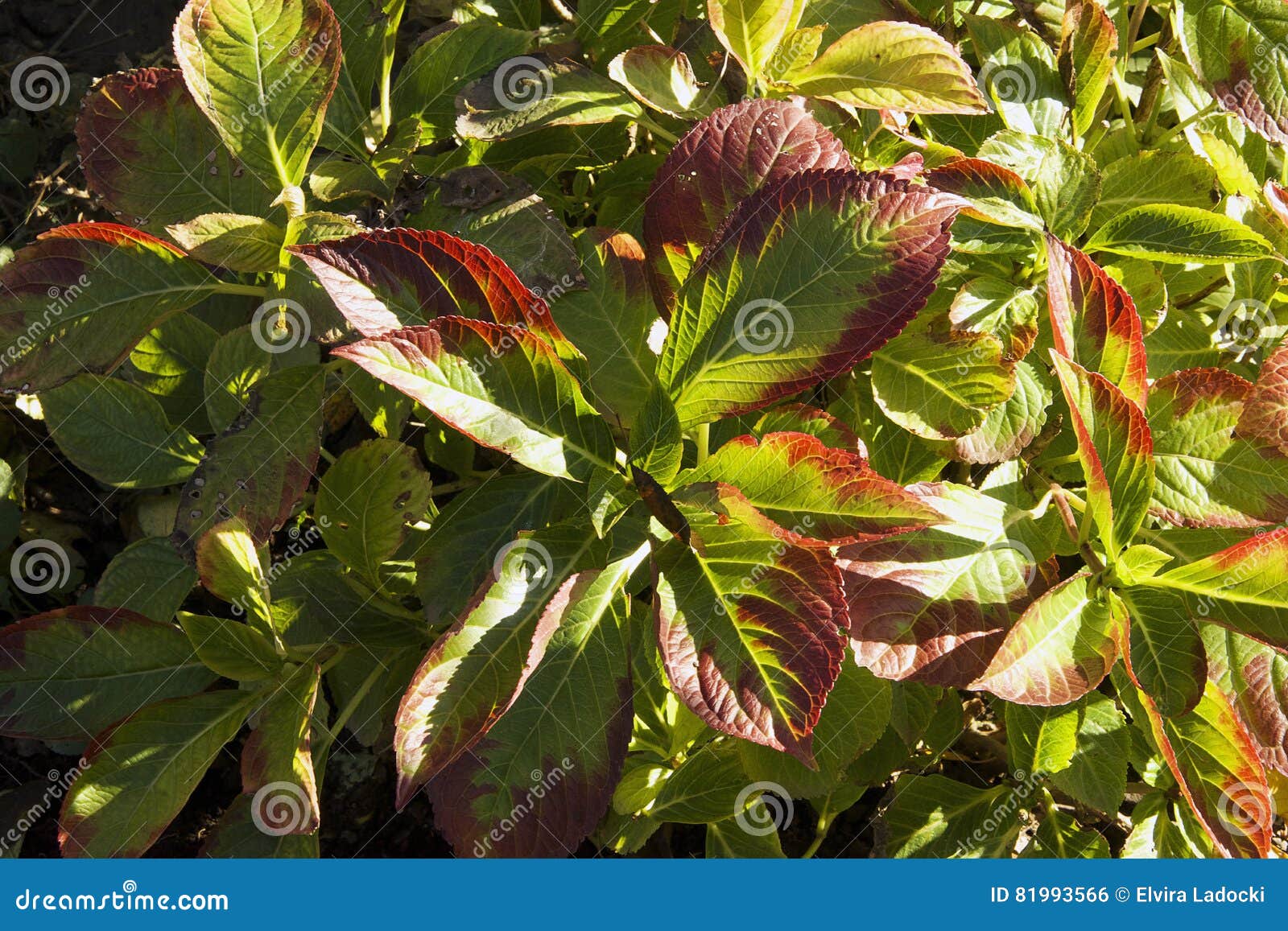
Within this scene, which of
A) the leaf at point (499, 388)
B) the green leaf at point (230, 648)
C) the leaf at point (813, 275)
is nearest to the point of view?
the leaf at point (499, 388)

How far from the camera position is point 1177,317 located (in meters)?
1.97

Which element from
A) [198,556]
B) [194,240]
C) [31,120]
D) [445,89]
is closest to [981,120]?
[445,89]

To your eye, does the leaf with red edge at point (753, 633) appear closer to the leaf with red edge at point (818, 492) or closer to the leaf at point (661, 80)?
the leaf with red edge at point (818, 492)

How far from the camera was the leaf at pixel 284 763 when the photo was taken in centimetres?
143

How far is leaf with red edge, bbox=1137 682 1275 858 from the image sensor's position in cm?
140

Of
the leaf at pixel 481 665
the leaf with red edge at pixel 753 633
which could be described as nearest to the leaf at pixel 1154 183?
the leaf with red edge at pixel 753 633

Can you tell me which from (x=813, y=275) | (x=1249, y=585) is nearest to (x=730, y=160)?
(x=813, y=275)

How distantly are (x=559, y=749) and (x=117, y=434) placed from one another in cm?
99

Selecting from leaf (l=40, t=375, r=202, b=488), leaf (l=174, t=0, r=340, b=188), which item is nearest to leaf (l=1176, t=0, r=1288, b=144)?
leaf (l=174, t=0, r=340, b=188)

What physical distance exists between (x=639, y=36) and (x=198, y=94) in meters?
0.88

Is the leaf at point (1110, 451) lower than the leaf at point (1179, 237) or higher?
lower

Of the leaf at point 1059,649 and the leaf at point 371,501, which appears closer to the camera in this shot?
the leaf at point 1059,649

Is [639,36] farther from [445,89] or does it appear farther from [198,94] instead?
[198,94]

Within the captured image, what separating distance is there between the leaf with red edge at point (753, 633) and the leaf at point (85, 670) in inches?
31.9
